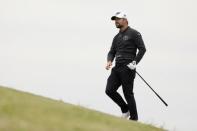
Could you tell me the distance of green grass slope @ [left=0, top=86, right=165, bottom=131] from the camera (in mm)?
10199

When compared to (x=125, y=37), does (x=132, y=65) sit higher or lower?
lower

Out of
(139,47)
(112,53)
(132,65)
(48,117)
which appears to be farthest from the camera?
(112,53)

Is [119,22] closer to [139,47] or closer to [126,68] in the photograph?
[139,47]

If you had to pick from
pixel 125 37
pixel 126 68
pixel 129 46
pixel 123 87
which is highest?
pixel 125 37

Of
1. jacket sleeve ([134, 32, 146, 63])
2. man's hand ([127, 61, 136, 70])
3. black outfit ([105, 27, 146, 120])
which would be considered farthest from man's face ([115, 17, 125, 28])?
man's hand ([127, 61, 136, 70])

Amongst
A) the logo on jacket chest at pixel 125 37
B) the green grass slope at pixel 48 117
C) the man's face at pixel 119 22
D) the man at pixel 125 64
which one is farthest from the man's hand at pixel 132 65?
the green grass slope at pixel 48 117

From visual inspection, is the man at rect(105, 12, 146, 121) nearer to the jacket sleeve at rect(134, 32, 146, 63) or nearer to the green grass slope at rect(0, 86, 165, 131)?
the jacket sleeve at rect(134, 32, 146, 63)

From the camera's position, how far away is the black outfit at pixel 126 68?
14789 mm

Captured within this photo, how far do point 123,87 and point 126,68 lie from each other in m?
0.41

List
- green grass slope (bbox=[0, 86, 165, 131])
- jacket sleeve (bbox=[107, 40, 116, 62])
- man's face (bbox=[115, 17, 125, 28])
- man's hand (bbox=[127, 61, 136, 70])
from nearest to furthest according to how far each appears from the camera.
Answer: green grass slope (bbox=[0, 86, 165, 131]) < man's hand (bbox=[127, 61, 136, 70]) < man's face (bbox=[115, 17, 125, 28]) < jacket sleeve (bbox=[107, 40, 116, 62])

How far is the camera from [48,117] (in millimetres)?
10898

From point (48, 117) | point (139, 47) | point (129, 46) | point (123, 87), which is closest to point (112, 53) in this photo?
point (129, 46)

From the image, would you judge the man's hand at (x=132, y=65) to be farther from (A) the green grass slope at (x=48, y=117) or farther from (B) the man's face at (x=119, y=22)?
(A) the green grass slope at (x=48, y=117)

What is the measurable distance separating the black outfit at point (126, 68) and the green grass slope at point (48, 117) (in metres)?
1.91
